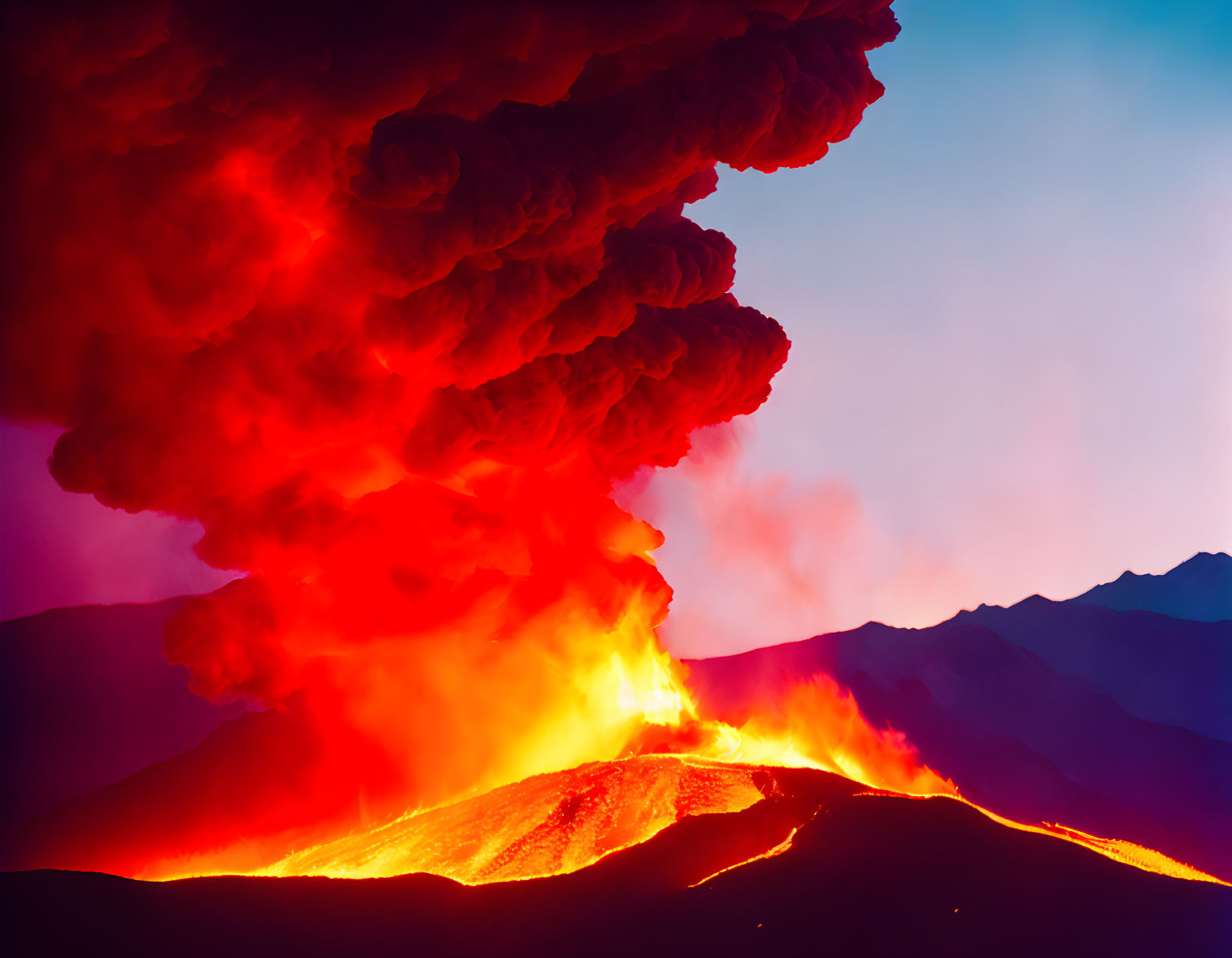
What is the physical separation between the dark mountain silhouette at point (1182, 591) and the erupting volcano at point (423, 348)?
25709 millimetres

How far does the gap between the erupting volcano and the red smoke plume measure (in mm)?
51

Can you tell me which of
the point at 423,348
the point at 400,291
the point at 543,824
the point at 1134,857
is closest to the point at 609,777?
the point at 543,824

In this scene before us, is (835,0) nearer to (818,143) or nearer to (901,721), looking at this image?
(818,143)

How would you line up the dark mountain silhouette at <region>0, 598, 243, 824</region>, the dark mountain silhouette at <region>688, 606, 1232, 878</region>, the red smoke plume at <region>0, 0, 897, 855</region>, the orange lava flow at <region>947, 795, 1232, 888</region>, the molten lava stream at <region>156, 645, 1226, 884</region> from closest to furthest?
1. the red smoke plume at <region>0, 0, 897, 855</region>
2. the orange lava flow at <region>947, 795, 1232, 888</region>
3. the molten lava stream at <region>156, 645, 1226, 884</region>
4. the dark mountain silhouette at <region>0, 598, 243, 824</region>
5. the dark mountain silhouette at <region>688, 606, 1232, 878</region>

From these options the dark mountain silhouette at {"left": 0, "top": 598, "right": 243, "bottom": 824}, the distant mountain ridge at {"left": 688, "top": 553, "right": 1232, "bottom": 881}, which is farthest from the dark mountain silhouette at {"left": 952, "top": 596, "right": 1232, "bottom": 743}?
the dark mountain silhouette at {"left": 0, "top": 598, "right": 243, "bottom": 824}

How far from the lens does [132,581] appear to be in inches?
696

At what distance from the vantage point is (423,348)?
13.3m

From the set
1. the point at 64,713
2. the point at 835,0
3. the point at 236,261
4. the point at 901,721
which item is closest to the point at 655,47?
the point at 835,0

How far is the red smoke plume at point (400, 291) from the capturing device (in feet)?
34.1

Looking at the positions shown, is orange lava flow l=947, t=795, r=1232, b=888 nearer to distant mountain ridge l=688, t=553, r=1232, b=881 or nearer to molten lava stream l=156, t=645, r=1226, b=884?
molten lava stream l=156, t=645, r=1226, b=884

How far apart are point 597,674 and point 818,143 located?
10.9 m

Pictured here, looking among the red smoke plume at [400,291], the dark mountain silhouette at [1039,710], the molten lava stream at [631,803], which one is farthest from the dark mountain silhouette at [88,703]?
the dark mountain silhouette at [1039,710]

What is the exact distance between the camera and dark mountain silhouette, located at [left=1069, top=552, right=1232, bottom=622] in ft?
126

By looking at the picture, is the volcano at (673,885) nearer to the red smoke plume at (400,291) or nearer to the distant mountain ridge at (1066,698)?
the red smoke plume at (400,291)
